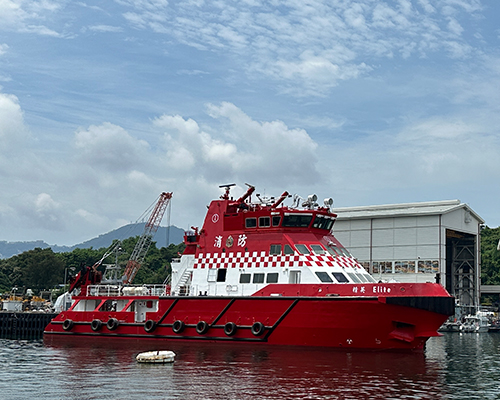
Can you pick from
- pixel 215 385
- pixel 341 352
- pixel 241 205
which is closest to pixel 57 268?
pixel 241 205

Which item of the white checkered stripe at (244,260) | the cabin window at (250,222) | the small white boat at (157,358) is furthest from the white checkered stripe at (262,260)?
the small white boat at (157,358)

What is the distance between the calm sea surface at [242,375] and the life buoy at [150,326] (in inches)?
80.8

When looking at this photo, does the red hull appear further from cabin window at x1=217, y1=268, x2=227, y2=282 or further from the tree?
the tree

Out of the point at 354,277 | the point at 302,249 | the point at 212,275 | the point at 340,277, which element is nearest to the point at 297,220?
the point at 302,249

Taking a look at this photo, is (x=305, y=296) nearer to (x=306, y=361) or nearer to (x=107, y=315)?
(x=306, y=361)

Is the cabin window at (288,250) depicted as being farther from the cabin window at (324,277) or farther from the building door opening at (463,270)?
the building door opening at (463,270)

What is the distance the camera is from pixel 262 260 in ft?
98.0

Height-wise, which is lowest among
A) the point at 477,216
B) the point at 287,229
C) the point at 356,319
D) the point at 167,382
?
the point at 167,382

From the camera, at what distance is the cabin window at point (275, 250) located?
2966 centimetres

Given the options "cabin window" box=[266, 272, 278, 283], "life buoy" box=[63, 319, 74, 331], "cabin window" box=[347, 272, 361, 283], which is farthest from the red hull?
"life buoy" box=[63, 319, 74, 331]

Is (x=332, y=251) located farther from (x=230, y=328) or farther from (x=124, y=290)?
(x=124, y=290)

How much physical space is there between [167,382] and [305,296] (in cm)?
931

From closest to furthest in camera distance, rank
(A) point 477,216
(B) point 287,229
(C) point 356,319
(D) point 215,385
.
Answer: (D) point 215,385 → (C) point 356,319 → (B) point 287,229 → (A) point 477,216

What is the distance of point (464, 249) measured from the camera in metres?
68.0
